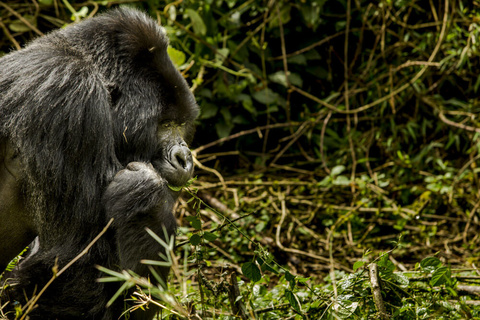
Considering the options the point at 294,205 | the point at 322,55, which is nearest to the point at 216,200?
the point at 294,205

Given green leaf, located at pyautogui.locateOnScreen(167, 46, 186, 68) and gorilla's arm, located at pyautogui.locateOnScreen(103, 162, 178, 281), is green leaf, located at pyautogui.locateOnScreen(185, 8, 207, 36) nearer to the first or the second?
green leaf, located at pyautogui.locateOnScreen(167, 46, 186, 68)

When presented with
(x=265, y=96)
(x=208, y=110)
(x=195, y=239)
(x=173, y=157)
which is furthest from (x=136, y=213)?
(x=265, y=96)

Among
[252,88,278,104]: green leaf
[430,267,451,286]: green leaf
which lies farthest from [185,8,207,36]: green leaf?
[430,267,451,286]: green leaf

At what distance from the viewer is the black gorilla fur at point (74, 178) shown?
2484 mm

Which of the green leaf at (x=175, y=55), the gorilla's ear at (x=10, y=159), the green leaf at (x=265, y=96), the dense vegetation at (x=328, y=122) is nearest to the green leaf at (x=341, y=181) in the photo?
the dense vegetation at (x=328, y=122)

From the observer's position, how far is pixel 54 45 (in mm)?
2773

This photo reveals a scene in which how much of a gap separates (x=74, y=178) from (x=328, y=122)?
145 inches

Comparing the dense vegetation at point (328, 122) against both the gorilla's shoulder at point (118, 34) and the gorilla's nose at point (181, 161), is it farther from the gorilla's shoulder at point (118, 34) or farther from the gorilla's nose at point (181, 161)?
the gorilla's shoulder at point (118, 34)

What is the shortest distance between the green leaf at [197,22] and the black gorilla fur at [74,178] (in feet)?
7.72

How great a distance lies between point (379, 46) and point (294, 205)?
2029mm

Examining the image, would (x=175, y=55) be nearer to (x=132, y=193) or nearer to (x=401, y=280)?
(x=132, y=193)

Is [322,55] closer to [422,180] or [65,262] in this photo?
[422,180]

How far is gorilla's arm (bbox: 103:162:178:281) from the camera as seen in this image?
8.11 feet

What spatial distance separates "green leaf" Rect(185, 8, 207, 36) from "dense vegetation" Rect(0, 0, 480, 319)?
2 centimetres
